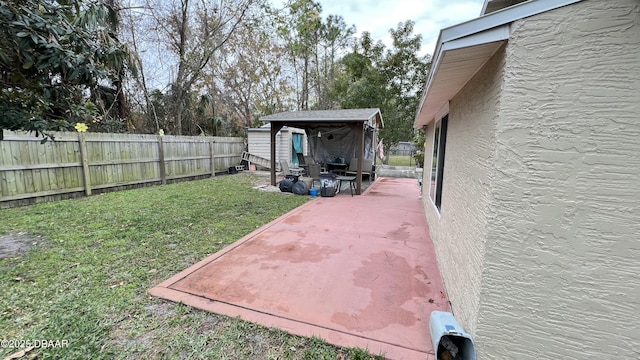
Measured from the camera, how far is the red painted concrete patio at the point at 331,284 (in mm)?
2293

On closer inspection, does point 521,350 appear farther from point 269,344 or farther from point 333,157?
point 333,157

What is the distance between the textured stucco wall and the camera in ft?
4.72

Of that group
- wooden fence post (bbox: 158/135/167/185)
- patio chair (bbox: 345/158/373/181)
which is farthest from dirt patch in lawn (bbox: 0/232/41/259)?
patio chair (bbox: 345/158/373/181)

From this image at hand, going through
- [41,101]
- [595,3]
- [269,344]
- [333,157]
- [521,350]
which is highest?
[595,3]

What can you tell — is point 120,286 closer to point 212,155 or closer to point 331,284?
point 331,284

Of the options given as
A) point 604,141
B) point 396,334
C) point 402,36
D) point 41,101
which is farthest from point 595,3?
point 402,36

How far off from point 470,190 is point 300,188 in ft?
20.6

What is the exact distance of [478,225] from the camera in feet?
6.41

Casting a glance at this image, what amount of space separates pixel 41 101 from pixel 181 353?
11.1 feet

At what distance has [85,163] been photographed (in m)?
7.06

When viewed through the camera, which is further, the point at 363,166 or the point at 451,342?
the point at 363,166

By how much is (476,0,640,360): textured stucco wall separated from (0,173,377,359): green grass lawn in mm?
1206

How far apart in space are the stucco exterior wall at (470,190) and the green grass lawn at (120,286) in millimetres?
987

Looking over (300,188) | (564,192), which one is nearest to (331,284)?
(564,192)
